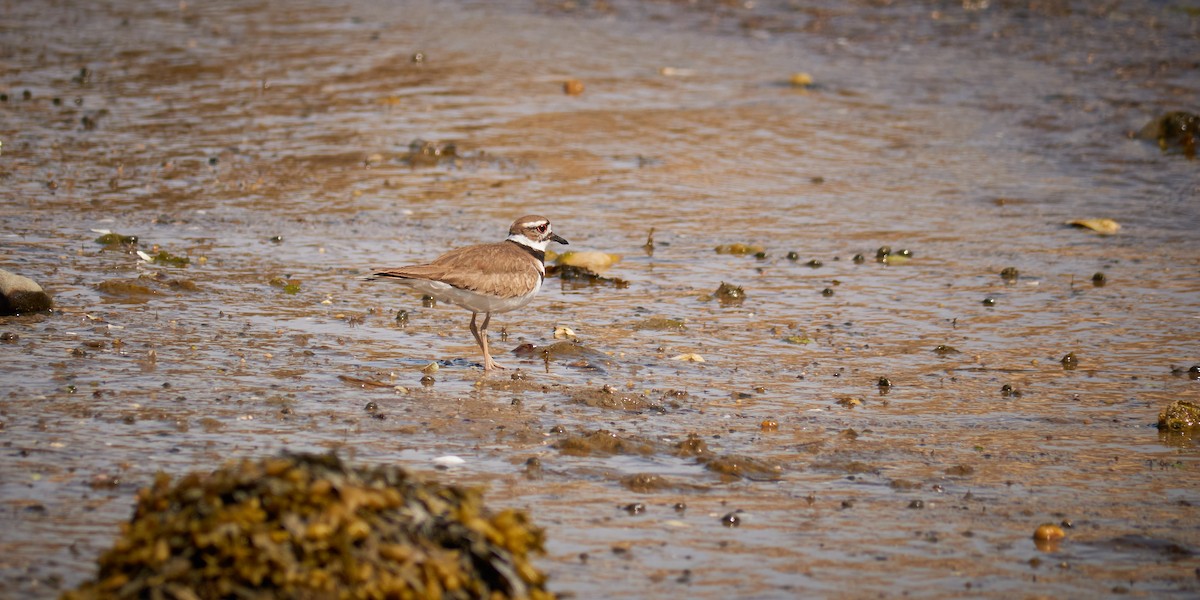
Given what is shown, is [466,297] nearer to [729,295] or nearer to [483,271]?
[483,271]

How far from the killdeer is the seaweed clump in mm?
3813

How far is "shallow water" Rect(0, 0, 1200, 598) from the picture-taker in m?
6.37

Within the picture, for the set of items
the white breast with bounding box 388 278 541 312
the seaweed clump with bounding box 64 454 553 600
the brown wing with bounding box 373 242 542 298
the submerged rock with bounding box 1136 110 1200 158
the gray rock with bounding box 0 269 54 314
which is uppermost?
the submerged rock with bounding box 1136 110 1200 158

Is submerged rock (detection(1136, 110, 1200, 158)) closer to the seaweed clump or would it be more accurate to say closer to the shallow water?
the shallow water

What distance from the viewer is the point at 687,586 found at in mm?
5680

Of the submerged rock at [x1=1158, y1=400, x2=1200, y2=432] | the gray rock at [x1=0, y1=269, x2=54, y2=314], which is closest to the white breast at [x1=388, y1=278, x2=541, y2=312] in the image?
the gray rock at [x1=0, y1=269, x2=54, y2=314]

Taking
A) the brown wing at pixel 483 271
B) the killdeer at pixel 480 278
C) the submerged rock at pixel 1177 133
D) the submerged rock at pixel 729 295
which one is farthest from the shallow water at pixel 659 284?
the brown wing at pixel 483 271

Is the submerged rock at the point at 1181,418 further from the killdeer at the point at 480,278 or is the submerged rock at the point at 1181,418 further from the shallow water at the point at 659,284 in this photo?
the killdeer at the point at 480,278

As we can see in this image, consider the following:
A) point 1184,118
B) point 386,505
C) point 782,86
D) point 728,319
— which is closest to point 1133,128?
point 1184,118

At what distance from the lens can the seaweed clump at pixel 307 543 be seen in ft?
15.1

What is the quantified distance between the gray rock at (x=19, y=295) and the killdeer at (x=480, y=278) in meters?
2.25

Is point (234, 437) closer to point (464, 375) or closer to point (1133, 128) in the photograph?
point (464, 375)

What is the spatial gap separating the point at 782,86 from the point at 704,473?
11.8 metres

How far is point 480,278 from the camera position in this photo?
8.88 m
